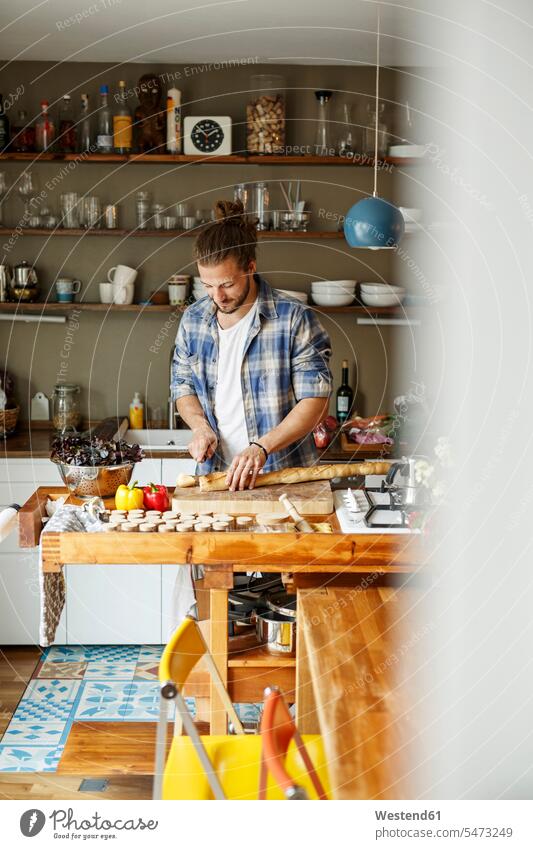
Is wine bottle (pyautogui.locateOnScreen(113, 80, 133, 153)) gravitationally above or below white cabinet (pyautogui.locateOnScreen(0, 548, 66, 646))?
above

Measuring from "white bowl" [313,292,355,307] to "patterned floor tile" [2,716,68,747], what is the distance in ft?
5.32

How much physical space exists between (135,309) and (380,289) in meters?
0.85

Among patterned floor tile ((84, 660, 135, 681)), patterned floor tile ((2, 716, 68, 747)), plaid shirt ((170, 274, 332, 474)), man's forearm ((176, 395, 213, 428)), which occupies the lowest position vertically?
patterned floor tile ((2, 716, 68, 747))

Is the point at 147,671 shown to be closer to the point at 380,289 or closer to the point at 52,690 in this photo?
the point at 52,690

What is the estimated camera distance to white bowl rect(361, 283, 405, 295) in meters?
3.24

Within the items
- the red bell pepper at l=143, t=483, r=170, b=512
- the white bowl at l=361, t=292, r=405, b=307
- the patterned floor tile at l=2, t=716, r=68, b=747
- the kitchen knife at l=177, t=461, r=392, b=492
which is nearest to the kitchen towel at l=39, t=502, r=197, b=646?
the red bell pepper at l=143, t=483, r=170, b=512

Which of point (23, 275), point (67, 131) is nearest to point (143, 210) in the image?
point (67, 131)

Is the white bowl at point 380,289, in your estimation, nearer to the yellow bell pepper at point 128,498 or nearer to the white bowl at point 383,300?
the white bowl at point 383,300

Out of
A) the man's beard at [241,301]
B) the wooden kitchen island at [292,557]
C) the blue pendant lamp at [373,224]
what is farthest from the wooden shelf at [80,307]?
the wooden kitchen island at [292,557]

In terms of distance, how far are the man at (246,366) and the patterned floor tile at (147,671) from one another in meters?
0.84

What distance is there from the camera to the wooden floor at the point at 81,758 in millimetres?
1289

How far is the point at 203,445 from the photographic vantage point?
2.13 meters

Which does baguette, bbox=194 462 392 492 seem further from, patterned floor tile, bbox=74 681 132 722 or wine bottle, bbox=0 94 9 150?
wine bottle, bbox=0 94 9 150
